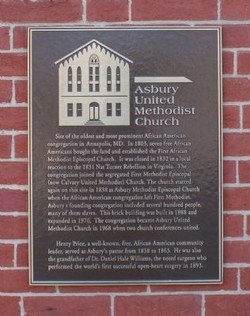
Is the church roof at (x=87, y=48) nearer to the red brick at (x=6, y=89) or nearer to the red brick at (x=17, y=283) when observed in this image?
the red brick at (x=6, y=89)

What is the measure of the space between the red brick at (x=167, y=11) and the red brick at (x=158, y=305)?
1243 mm

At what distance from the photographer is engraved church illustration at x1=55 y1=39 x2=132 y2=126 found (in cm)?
247

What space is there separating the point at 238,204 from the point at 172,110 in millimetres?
510

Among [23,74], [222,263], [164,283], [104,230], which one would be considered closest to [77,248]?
[104,230]

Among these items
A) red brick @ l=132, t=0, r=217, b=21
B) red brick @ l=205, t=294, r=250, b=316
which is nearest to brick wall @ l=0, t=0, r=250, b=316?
red brick @ l=132, t=0, r=217, b=21

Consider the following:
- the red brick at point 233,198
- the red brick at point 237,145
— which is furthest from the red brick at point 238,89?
the red brick at point 233,198

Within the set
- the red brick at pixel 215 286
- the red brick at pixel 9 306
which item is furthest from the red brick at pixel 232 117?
the red brick at pixel 9 306

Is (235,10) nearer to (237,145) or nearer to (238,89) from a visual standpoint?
(238,89)

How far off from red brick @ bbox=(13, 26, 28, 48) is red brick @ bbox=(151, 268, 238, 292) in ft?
4.01

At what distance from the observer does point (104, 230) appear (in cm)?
249

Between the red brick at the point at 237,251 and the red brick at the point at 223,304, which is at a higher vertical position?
the red brick at the point at 237,251

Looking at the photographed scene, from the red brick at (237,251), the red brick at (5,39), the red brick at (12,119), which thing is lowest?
the red brick at (237,251)

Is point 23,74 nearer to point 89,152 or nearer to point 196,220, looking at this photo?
point 89,152

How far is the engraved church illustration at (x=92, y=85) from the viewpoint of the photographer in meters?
2.47
